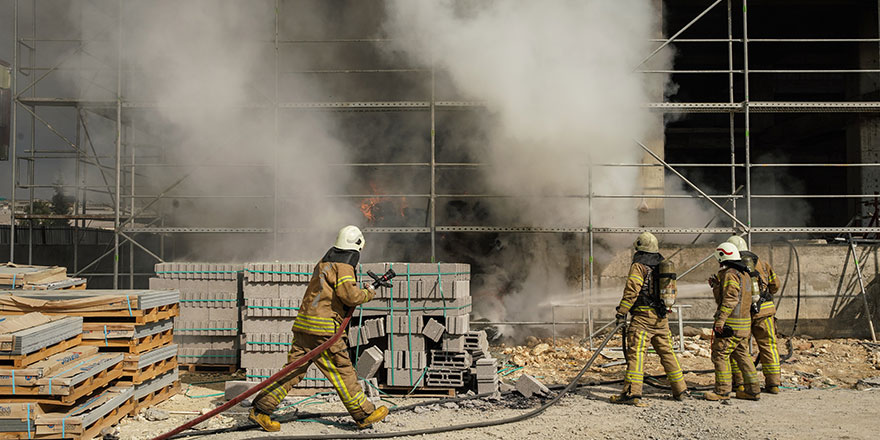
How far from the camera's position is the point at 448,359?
7.02 metres

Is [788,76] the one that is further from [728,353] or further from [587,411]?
[587,411]

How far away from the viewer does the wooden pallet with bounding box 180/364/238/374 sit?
8383 mm

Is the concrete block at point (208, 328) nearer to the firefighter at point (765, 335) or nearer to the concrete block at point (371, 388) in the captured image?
Answer: the concrete block at point (371, 388)

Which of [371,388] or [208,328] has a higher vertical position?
[208,328]

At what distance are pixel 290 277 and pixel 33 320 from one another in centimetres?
274

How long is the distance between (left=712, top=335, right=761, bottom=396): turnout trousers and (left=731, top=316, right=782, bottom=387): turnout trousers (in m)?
0.21

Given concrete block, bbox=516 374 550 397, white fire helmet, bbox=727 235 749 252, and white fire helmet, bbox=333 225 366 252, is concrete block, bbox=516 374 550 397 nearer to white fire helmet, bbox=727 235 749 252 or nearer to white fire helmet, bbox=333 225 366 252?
white fire helmet, bbox=333 225 366 252

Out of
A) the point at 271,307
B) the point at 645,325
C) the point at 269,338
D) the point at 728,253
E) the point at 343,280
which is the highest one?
the point at 728,253

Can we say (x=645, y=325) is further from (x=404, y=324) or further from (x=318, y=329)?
(x=318, y=329)

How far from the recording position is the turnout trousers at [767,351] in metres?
7.05

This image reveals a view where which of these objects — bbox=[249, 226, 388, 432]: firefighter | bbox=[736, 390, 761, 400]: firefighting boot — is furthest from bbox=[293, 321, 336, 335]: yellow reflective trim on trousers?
bbox=[736, 390, 761, 400]: firefighting boot

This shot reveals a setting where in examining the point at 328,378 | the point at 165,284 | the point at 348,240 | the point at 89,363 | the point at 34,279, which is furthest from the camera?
the point at 165,284

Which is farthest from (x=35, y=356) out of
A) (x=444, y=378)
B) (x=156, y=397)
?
(x=444, y=378)

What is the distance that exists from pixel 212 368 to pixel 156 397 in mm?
1834
